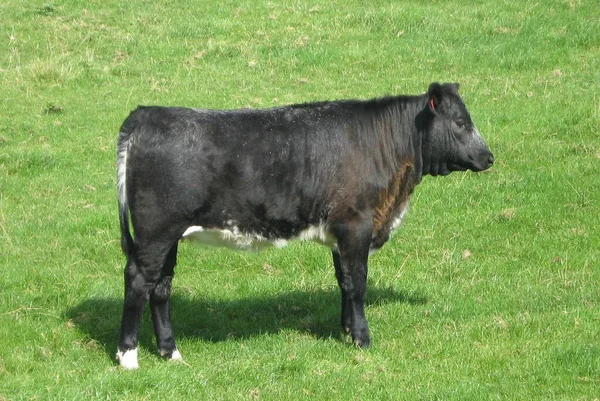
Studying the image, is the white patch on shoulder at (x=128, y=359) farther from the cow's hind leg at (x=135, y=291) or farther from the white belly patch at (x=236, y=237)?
the white belly patch at (x=236, y=237)

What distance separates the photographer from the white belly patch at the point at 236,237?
31.6 ft

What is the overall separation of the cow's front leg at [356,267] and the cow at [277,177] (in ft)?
0.03

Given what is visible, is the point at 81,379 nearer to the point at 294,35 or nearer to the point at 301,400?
the point at 301,400

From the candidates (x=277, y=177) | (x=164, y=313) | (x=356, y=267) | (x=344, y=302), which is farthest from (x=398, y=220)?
(x=164, y=313)

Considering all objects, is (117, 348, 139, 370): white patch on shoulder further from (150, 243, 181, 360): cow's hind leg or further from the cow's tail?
the cow's tail

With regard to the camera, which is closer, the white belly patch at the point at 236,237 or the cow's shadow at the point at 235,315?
the white belly patch at the point at 236,237

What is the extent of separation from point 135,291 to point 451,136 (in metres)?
3.78

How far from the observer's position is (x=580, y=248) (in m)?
12.5

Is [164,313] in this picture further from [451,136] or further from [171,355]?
[451,136]

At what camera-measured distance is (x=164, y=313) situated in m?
10.0

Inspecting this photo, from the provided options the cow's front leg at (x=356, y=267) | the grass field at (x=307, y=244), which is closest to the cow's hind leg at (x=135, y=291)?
the grass field at (x=307, y=244)

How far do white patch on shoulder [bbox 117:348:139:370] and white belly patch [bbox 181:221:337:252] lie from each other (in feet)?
4.01

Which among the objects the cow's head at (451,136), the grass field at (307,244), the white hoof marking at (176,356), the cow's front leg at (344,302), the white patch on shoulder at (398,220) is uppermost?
the cow's head at (451,136)

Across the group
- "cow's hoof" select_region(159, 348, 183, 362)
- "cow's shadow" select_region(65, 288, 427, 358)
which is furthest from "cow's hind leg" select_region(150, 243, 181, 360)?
"cow's shadow" select_region(65, 288, 427, 358)
